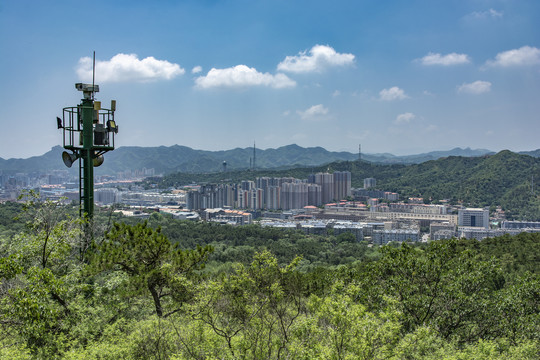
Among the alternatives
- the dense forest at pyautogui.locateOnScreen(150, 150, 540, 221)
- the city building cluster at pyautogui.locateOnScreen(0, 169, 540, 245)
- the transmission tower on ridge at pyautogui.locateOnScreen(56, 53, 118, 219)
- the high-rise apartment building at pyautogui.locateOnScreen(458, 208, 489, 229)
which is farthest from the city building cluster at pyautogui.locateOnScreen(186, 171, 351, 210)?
the transmission tower on ridge at pyautogui.locateOnScreen(56, 53, 118, 219)

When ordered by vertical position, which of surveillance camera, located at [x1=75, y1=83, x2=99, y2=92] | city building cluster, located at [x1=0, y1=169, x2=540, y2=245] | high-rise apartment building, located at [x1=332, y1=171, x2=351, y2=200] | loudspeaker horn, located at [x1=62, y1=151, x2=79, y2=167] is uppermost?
surveillance camera, located at [x1=75, y1=83, x2=99, y2=92]

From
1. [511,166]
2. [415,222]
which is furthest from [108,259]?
[511,166]

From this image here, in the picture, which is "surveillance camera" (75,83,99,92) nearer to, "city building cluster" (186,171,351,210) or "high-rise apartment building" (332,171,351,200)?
"city building cluster" (186,171,351,210)

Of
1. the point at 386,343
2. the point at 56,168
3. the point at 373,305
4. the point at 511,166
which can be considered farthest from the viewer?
the point at 56,168

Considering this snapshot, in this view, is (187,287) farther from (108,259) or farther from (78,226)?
(78,226)

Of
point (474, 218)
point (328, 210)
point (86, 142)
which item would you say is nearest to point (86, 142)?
point (86, 142)

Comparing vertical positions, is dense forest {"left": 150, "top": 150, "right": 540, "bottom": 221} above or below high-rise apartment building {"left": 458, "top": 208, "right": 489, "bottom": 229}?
above
